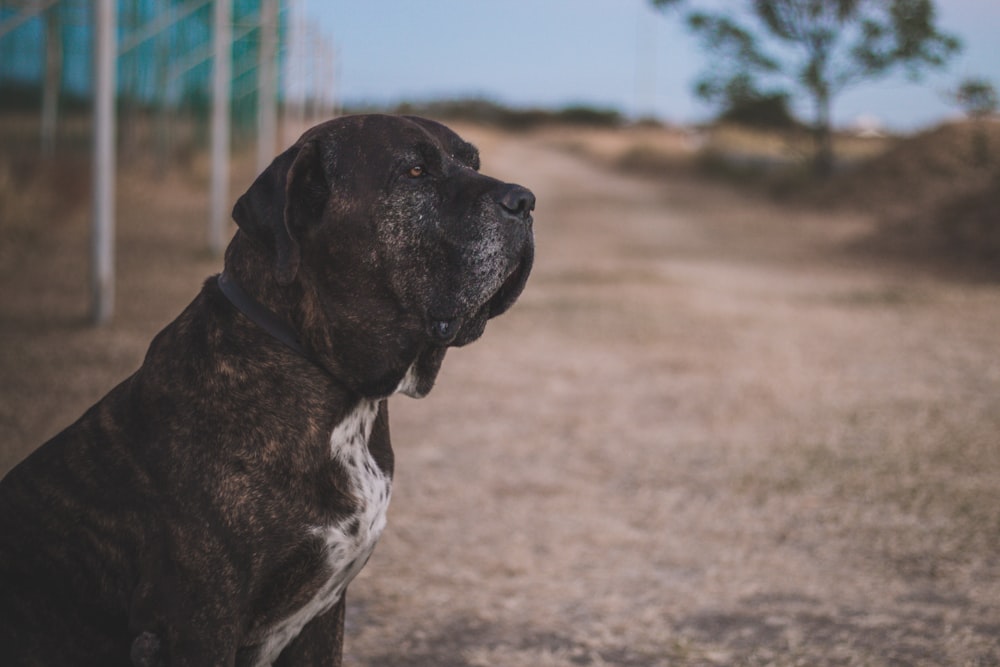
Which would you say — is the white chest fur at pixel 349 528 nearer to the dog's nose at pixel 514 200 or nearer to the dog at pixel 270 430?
the dog at pixel 270 430

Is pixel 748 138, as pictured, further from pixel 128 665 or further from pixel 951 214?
pixel 128 665

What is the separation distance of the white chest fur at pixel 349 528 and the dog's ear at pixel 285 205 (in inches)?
14.0

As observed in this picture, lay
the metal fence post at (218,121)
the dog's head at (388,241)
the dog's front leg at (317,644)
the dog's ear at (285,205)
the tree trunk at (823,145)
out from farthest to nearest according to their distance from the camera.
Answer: the tree trunk at (823,145) → the metal fence post at (218,121) → the dog's front leg at (317,644) → the dog's head at (388,241) → the dog's ear at (285,205)

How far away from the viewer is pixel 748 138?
25.5 meters

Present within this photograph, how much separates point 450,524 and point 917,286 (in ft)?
25.8

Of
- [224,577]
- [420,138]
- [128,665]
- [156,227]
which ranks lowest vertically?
[156,227]

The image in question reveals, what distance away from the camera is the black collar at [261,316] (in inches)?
85.2

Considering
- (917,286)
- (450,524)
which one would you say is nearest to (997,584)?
(450,524)

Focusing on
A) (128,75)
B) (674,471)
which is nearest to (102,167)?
(674,471)

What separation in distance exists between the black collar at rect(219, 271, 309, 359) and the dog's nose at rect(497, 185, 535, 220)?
54 centimetres

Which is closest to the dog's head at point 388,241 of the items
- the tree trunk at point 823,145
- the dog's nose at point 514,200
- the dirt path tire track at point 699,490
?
the dog's nose at point 514,200

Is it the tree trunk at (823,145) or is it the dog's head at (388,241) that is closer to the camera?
the dog's head at (388,241)

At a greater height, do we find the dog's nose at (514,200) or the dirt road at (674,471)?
the dog's nose at (514,200)

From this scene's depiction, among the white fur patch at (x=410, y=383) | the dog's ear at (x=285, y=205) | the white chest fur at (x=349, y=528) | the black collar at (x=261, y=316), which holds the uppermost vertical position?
the dog's ear at (x=285, y=205)
